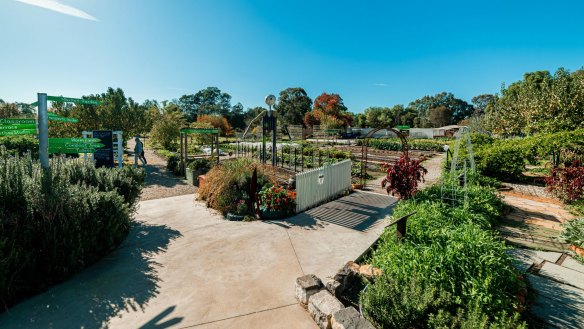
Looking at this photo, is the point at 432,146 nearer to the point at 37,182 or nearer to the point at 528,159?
the point at 528,159

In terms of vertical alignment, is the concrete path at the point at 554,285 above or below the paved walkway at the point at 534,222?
below

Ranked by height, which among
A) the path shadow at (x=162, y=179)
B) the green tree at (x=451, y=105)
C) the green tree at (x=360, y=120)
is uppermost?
the green tree at (x=451, y=105)

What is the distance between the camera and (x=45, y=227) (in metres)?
3.50

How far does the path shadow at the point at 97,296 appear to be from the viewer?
2.90 meters

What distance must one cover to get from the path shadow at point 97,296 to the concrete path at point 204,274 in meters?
0.01

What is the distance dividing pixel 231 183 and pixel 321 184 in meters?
2.47

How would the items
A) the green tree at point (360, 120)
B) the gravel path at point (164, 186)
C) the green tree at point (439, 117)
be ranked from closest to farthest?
the gravel path at point (164, 186) → the green tree at point (360, 120) → the green tree at point (439, 117)

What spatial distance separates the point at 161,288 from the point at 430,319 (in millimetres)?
3202

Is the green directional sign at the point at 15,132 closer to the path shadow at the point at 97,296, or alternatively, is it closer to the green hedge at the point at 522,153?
the path shadow at the point at 97,296

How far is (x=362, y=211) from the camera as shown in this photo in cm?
700

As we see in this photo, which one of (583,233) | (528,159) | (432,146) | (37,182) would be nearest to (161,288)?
(37,182)

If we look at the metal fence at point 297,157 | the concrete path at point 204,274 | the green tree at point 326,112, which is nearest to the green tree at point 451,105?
the green tree at point 326,112

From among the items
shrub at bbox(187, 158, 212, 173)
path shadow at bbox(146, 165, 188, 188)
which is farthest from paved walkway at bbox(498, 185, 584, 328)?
path shadow at bbox(146, 165, 188, 188)

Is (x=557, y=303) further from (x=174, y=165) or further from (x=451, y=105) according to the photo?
(x=451, y=105)
